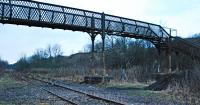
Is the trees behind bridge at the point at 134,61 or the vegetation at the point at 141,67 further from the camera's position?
the trees behind bridge at the point at 134,61

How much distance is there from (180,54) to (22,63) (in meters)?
74.2

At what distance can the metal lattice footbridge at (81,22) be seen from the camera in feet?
92.8

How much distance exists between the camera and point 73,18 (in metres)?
31.7

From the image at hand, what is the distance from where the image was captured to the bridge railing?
28109mm

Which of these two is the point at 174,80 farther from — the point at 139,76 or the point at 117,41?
the point at 117,41

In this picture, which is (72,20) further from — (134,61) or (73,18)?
(134,61)

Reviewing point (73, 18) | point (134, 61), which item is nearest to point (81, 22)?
point (73, 18)

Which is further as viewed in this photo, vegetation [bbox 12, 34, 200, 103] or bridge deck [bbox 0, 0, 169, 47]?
bridge deck [bbox 0, 0, 169, 47]

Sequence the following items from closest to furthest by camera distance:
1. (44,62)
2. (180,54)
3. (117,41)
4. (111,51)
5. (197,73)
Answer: (197,73) < (180,54) < (111,51) < (117,41) < (44,62)

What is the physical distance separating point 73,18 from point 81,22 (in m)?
Result: 0.93

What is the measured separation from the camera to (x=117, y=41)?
6400 cm

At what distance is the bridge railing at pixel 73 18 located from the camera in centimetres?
2811

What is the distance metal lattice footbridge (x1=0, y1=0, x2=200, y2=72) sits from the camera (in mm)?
28277

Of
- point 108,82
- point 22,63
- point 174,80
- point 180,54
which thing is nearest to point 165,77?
point 174,80
